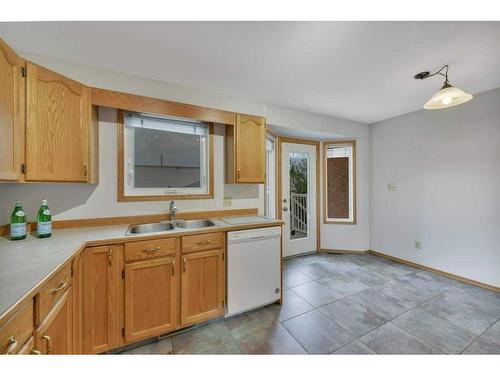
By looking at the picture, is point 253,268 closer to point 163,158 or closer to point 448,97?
point 163,158

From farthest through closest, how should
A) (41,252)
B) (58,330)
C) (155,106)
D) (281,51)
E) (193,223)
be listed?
1. (193,223)
2. (155,106)
3. (281,51)
4. (41,252)
5. (58,330)

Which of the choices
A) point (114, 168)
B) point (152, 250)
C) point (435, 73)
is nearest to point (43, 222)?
point (114, 168)

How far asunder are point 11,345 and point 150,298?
95 centimetres

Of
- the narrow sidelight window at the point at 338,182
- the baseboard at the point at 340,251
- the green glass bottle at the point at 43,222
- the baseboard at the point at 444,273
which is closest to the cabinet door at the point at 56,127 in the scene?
the green glass bottle at the point at 43,222

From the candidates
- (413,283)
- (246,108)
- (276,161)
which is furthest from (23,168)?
(413,283)

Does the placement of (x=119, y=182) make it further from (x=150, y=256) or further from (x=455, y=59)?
(x=455, y=59)

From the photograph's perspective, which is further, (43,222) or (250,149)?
(250,149)

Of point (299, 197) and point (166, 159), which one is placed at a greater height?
point (166, 159)

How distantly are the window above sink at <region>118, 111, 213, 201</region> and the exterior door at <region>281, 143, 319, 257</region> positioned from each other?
152cm

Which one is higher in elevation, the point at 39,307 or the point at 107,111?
the point at 107,111

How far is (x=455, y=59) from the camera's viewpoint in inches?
69.6

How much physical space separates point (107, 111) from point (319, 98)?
2.44 metres

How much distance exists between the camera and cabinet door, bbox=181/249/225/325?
1706mm

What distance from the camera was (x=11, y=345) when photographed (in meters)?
0.69
